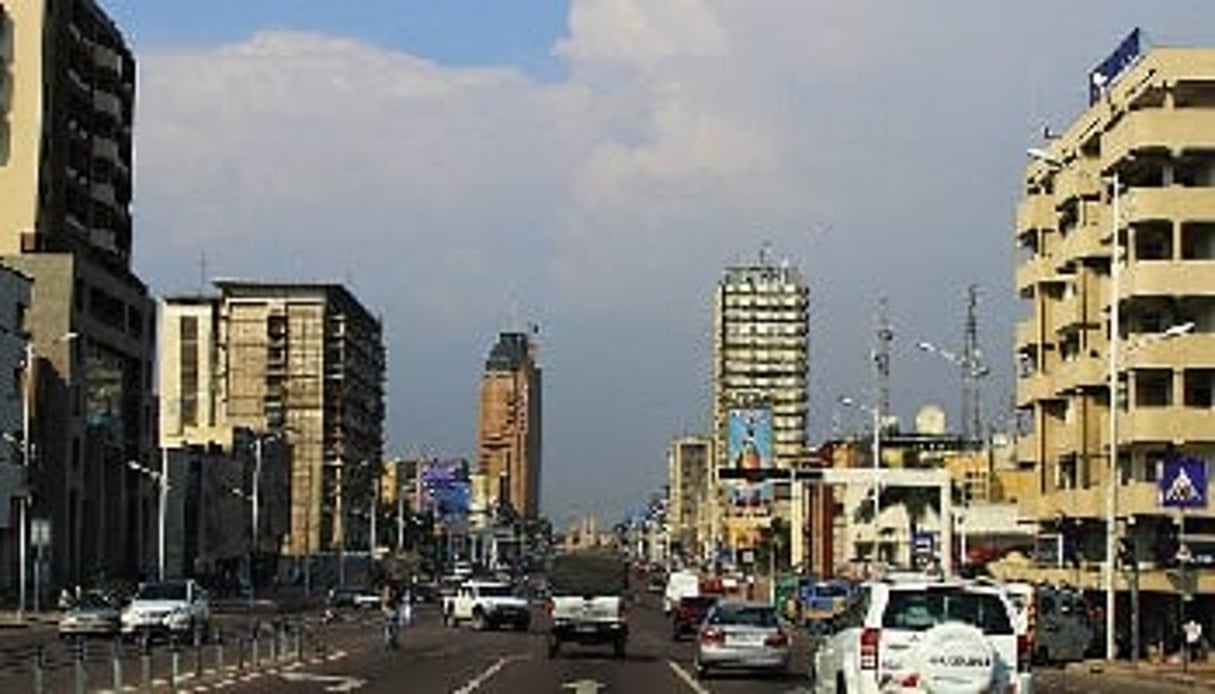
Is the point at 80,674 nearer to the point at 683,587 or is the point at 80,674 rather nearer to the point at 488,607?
the point at 488,607

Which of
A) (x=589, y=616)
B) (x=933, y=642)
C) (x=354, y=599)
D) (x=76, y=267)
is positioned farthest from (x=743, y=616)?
(x=354, y=599)

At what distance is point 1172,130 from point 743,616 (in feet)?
118

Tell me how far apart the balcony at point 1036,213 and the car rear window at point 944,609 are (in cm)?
6820

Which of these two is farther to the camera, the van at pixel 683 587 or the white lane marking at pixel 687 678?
the van at pixel 683 587

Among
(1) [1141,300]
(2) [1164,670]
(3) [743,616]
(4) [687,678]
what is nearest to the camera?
(4) [687,678]

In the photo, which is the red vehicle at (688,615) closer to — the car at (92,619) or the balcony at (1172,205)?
the car at (92,619)

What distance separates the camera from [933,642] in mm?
23266

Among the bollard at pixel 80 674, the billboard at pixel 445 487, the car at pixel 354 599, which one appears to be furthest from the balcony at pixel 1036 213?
the billboard at pixel 445 487

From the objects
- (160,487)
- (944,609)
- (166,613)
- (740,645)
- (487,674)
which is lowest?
(487,674)

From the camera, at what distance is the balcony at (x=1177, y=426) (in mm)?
74938

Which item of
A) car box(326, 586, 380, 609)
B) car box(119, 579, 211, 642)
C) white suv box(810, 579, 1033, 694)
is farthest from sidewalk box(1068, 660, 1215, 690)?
car box(326, 586, 380, 609)

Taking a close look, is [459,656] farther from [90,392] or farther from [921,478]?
[90,392]

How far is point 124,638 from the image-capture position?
58.4 metres

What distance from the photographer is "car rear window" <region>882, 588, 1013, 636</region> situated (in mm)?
24531
